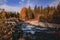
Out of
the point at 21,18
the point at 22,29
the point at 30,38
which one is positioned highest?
the point at 21,18

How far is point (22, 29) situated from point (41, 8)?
410mm

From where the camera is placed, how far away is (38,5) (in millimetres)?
2078

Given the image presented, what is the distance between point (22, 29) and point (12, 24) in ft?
0.53

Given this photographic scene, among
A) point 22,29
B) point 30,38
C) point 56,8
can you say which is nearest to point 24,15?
point 22,29

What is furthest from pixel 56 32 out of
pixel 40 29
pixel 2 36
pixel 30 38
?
pixel 2 36

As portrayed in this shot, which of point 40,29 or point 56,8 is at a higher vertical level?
point 56,8

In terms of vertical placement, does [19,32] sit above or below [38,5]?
below

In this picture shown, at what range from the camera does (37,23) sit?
81.4 inches

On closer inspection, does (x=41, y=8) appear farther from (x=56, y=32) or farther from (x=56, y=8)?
(x=56, y=32)

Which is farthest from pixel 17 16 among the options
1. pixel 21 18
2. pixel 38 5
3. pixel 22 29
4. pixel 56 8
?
pixel 56 8

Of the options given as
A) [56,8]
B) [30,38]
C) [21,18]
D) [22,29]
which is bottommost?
[30,38]

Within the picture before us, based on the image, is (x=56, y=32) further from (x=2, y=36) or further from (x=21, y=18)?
(x=2, y=36)

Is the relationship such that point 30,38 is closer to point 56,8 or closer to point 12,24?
point 12,24

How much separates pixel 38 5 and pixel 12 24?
466mm
